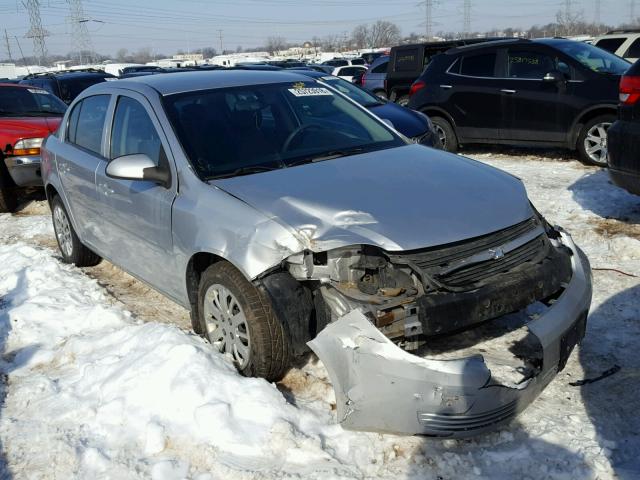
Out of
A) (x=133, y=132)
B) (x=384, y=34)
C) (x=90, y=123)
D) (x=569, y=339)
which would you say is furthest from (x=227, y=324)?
(x=384, y=34)

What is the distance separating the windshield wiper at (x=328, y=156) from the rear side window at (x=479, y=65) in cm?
656

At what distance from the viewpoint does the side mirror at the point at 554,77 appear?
9.04 meters

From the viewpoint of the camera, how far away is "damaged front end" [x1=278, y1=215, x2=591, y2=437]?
281 centimetres

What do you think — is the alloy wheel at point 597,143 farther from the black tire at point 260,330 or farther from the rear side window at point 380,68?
the rear side window at point 380,68

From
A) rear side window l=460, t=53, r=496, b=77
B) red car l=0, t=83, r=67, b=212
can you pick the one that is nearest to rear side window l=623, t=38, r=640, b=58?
rear side window l=460, t=53, r=496, b=77

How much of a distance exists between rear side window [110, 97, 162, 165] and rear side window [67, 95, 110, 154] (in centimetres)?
27

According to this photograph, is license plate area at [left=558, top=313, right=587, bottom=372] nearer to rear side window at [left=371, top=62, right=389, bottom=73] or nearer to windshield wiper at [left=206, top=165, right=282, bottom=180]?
windshield wiper at [left=206, top=165, right=282, bottom=180]

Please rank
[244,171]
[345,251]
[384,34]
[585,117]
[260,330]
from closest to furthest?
[345,251] < [260,330] < [244,171] < [585,117] < [384,34]

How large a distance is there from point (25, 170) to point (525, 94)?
6.98 meters

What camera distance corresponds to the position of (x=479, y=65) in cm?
1012

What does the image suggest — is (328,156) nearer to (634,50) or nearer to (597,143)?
(597,143)

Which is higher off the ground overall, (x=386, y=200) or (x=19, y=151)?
(x=386, y=200)

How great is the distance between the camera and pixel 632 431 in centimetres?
309

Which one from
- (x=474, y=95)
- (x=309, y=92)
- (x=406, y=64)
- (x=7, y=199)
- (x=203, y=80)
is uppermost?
(x=203, y=80)
